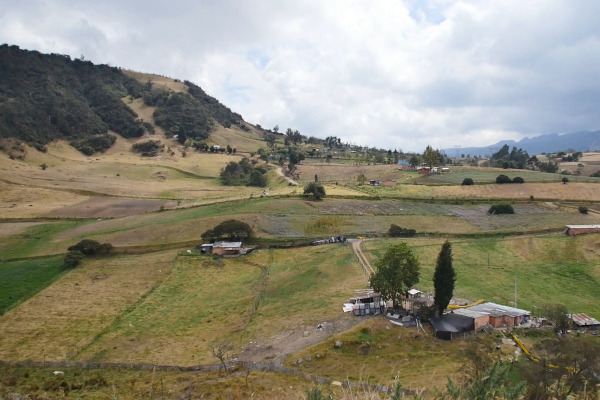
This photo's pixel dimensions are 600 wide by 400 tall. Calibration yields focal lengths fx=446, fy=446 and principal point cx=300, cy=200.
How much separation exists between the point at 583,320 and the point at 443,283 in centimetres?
1086

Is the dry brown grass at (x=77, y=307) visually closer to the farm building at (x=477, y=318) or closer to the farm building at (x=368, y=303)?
the farm building at (x=368, y=303)

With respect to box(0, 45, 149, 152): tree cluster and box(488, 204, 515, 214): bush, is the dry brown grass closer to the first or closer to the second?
box(488, 204, 515, 214): bush

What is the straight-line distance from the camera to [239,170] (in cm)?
13125

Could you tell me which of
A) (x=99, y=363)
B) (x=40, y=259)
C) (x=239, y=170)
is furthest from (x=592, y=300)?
(x=239, y=170)

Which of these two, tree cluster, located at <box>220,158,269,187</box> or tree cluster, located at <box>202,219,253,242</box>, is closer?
tree cluster, located at <box>202,219,253,242</box>

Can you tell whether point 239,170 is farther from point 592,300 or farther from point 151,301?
point 592,300

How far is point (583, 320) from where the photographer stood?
34031 millimetres

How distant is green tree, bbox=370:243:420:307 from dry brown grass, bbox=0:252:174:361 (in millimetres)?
24574

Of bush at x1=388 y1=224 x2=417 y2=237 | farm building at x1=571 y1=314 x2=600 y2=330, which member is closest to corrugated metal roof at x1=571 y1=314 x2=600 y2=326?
farm building at x1=571 y1=314 x2=600 y2=330

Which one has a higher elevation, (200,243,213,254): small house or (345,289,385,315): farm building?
(345,289,385,315): farm building

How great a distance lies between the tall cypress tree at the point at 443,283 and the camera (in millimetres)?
34562

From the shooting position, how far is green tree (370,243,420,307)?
36406 millimetres

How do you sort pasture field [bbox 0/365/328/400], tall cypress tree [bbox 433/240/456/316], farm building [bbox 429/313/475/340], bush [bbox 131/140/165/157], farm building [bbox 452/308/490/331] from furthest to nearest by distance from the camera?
bush [bbox 131/140/165/157]
tall cypress tree [bbox 433/240/456/316]
farm building [bbox 452/308/490/331]
farm building [bbox 429/313/475/340]
pasture field [bbox 0/365/328/400]

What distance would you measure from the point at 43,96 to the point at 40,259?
151800mm
